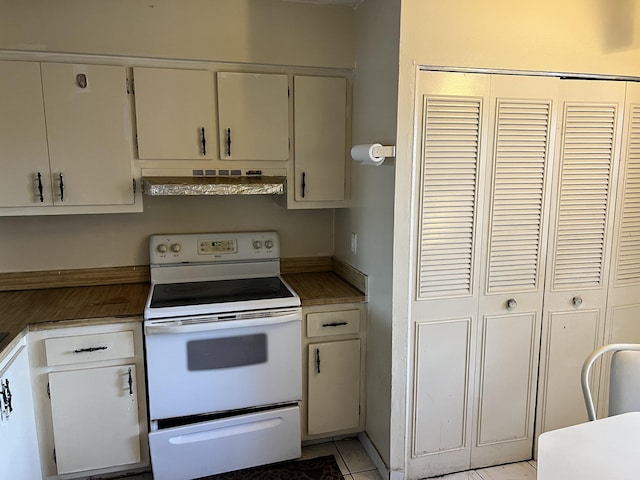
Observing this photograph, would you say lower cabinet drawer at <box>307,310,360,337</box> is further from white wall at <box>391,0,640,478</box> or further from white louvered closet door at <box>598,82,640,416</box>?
white louvered closet door at <box>598,82,640,416</box>

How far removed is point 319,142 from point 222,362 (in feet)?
4.25

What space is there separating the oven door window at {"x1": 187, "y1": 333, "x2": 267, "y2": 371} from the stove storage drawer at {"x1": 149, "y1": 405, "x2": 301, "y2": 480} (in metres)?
0.28

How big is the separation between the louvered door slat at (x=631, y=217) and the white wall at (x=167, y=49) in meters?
1.48

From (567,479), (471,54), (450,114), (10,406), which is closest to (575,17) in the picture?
(471,54)

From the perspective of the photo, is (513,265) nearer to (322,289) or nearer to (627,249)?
(627,249)

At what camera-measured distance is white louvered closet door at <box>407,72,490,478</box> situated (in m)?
2.09

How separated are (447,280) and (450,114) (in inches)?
30.2

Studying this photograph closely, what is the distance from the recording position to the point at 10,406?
1.82 m

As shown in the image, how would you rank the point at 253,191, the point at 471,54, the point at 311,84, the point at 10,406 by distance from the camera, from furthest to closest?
the point at 311,84, the point at 253,191, the point at 471,54, the point at 10,406

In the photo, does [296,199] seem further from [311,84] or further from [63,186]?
[63,186]

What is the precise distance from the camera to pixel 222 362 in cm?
229

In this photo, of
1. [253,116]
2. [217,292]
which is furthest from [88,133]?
[217,292]

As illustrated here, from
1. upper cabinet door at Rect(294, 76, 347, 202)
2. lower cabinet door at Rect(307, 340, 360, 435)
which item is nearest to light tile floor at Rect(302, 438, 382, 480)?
lower cabinet door at Rect(307, 340, 360, 435)

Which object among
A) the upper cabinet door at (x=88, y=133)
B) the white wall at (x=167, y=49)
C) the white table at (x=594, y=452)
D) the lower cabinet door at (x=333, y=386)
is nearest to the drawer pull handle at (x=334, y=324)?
the lower cabinet door at (x=333, y=386)
